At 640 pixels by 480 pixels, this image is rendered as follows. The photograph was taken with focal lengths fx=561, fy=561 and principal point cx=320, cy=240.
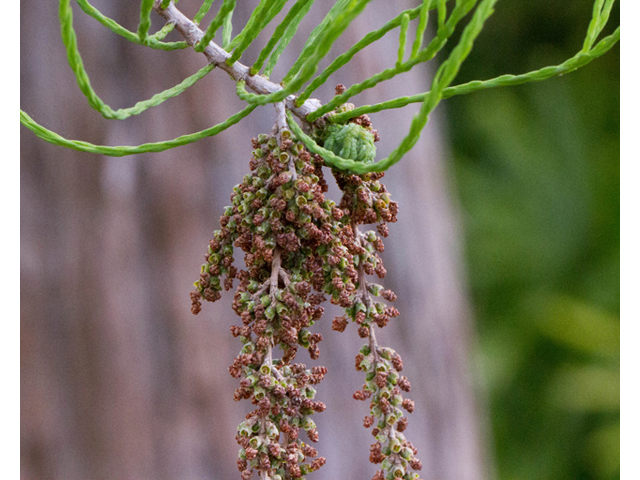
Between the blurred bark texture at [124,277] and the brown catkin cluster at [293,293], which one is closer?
the brown catkin cluster at [293,293]

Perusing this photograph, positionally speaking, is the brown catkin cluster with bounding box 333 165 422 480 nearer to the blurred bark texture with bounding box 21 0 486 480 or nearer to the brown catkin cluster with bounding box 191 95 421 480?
the brown catkin cluster with bounding box 191 95 421 480

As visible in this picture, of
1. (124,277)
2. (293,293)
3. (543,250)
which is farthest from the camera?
(543,250)

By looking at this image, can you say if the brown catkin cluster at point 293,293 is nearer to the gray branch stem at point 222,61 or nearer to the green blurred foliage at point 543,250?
the gray branch stem at point 222,61

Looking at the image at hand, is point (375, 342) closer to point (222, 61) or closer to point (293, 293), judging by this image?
point (293, 293)

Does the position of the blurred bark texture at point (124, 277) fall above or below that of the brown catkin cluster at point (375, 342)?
above

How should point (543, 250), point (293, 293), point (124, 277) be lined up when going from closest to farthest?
point (293, 293) < point (124, 277) < point (543, 250)

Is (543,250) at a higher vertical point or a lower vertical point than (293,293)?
higher

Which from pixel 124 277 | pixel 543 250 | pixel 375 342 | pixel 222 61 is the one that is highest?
pixel 543 250

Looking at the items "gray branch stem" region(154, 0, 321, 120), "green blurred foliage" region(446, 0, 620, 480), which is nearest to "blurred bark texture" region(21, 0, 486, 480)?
"gray branch stem" region(154, 0, 321, 120)

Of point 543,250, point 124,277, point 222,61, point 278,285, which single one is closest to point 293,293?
point 278,285

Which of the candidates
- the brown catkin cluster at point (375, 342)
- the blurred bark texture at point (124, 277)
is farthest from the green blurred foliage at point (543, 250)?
the brown catkin cluster at point (375, 342)

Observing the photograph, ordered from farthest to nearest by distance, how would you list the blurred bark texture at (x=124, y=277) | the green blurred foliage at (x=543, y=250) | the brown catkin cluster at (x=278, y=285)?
the green blurred foliage at (x=543, y=250) < the blurred bark texture at (x=124, y=277) < the brown catkin cluster at (x=278, y=285)
